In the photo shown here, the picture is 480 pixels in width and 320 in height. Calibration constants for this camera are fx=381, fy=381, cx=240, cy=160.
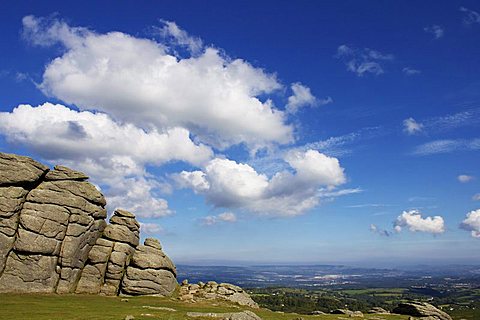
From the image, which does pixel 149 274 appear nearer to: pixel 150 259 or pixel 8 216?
pixel 150 259

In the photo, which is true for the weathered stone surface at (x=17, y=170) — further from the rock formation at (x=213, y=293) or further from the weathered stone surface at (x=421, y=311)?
the weathered stone surface at (x=421, y=311)

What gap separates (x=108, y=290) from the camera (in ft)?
271

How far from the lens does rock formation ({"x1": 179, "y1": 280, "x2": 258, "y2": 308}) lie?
293ft

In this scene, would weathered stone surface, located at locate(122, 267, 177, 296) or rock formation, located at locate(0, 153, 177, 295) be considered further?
weathered stone surface, located at locate(122, 267, 177, 296)

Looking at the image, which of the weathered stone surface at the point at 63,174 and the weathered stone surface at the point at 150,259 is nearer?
the weathered stone surface at the point at 63,174

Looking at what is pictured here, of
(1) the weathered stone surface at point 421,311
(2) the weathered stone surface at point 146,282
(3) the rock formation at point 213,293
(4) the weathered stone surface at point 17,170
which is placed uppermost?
(4) the weathered stone surface at point 17,170

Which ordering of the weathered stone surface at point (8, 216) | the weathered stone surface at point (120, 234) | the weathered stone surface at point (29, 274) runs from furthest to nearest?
the weathered stone surface at point (120, 234)
the weathered stone surface at point (8, 216)
the weathered stone surface at point (29, 274)

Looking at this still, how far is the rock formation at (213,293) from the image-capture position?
89.2m

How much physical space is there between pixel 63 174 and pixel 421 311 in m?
93.8

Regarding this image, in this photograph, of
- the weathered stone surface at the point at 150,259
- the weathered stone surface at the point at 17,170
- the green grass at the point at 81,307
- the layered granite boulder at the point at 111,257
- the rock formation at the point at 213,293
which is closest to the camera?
the green grass at the point at 81,307

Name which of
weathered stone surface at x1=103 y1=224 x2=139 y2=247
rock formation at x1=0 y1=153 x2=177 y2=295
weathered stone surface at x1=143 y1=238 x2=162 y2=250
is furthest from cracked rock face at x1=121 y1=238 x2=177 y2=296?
weathered stone surface at x1=103 y1=224 x2=139 y2=247

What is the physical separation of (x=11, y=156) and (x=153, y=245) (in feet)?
125

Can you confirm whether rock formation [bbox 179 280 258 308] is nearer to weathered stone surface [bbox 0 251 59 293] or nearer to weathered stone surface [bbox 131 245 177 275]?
weathered stone surface [bbox 131 245 177 275]

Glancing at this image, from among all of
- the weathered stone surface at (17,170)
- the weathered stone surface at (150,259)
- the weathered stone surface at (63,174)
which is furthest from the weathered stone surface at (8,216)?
the weathered stone surface at (150,259)
